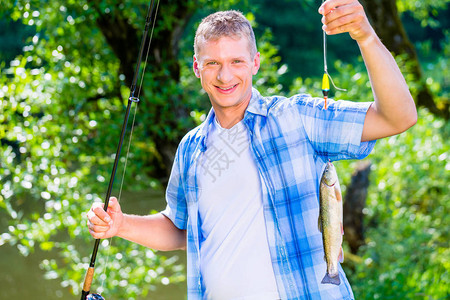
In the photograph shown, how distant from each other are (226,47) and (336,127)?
444mm

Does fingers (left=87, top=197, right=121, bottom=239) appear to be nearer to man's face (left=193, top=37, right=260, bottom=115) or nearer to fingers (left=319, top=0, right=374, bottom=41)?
man's face (left=193, top=37, right=260, bottom=115)

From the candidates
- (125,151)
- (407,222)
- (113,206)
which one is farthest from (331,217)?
(407,222)

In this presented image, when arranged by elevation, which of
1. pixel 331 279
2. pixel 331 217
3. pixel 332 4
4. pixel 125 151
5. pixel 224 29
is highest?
pixel 125 151

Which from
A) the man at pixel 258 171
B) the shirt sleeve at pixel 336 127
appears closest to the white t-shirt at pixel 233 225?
the man at pixel 258 171

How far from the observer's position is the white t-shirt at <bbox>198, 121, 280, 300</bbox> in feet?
5.88

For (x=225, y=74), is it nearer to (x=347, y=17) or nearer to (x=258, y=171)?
(x=258, y=171)

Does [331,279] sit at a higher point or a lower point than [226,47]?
lower

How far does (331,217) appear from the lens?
1.67 metres

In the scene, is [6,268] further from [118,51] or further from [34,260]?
[118,51]

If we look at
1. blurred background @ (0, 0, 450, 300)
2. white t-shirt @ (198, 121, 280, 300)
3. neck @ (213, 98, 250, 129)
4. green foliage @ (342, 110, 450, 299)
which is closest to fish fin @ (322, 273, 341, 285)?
white t-shirt @ (198, 121, 280, 300)

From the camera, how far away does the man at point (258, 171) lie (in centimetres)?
171

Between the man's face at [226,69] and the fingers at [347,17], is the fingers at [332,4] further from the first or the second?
the man's face at [226,69]

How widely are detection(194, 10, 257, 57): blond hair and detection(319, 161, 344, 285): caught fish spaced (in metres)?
0.52

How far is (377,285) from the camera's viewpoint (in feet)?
14.5
